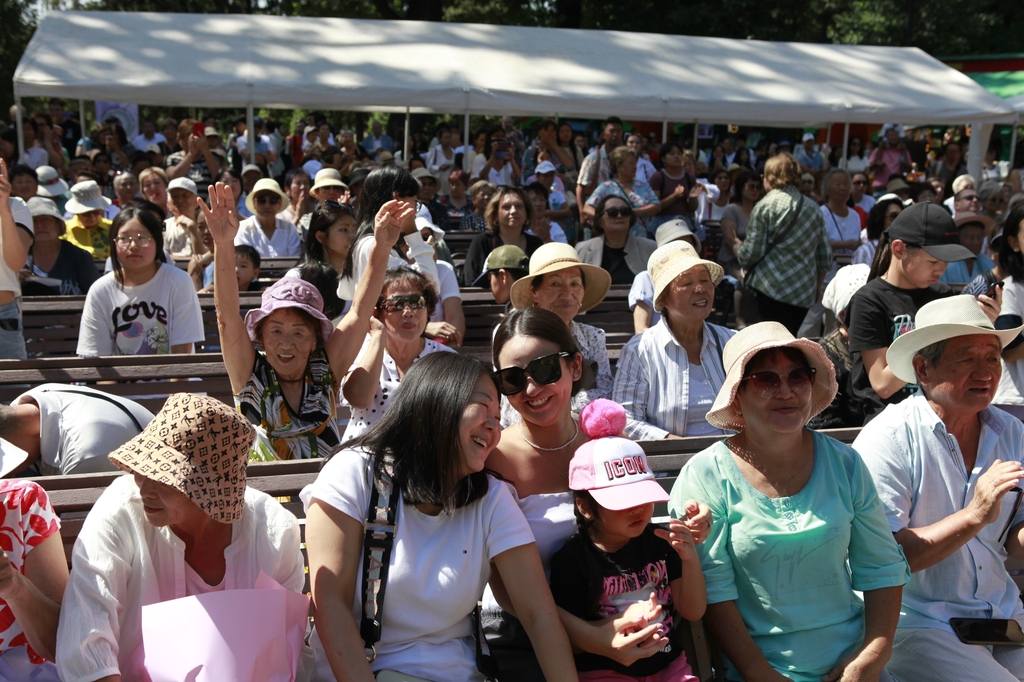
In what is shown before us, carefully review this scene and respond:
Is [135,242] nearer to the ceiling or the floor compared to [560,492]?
nearer to the ceiling

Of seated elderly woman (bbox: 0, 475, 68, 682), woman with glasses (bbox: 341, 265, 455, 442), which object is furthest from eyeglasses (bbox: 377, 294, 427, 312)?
seated elderly woman (bbox: 0, 475, 68, 682)

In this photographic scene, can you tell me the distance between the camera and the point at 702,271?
13.9ft

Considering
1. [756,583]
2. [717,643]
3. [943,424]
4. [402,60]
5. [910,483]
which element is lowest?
[717,643]

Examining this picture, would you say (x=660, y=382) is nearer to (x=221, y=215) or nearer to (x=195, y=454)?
(x=221, y=215)

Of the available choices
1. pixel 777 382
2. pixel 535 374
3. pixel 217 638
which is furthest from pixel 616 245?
pixel 217 638

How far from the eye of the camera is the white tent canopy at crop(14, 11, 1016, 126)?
12.4 metres

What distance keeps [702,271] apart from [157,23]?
1225 cm

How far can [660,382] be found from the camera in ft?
13.9

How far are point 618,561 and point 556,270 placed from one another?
1.98m

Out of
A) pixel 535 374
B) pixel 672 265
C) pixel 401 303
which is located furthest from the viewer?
pixel 672 265

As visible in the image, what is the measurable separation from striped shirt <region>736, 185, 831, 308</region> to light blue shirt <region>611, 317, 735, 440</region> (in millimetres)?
3489

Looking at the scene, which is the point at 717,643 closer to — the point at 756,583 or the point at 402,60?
the point at 756,583

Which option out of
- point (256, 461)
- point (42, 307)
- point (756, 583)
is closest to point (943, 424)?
point (756, 583)

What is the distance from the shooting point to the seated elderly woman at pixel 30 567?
260 centimetres
